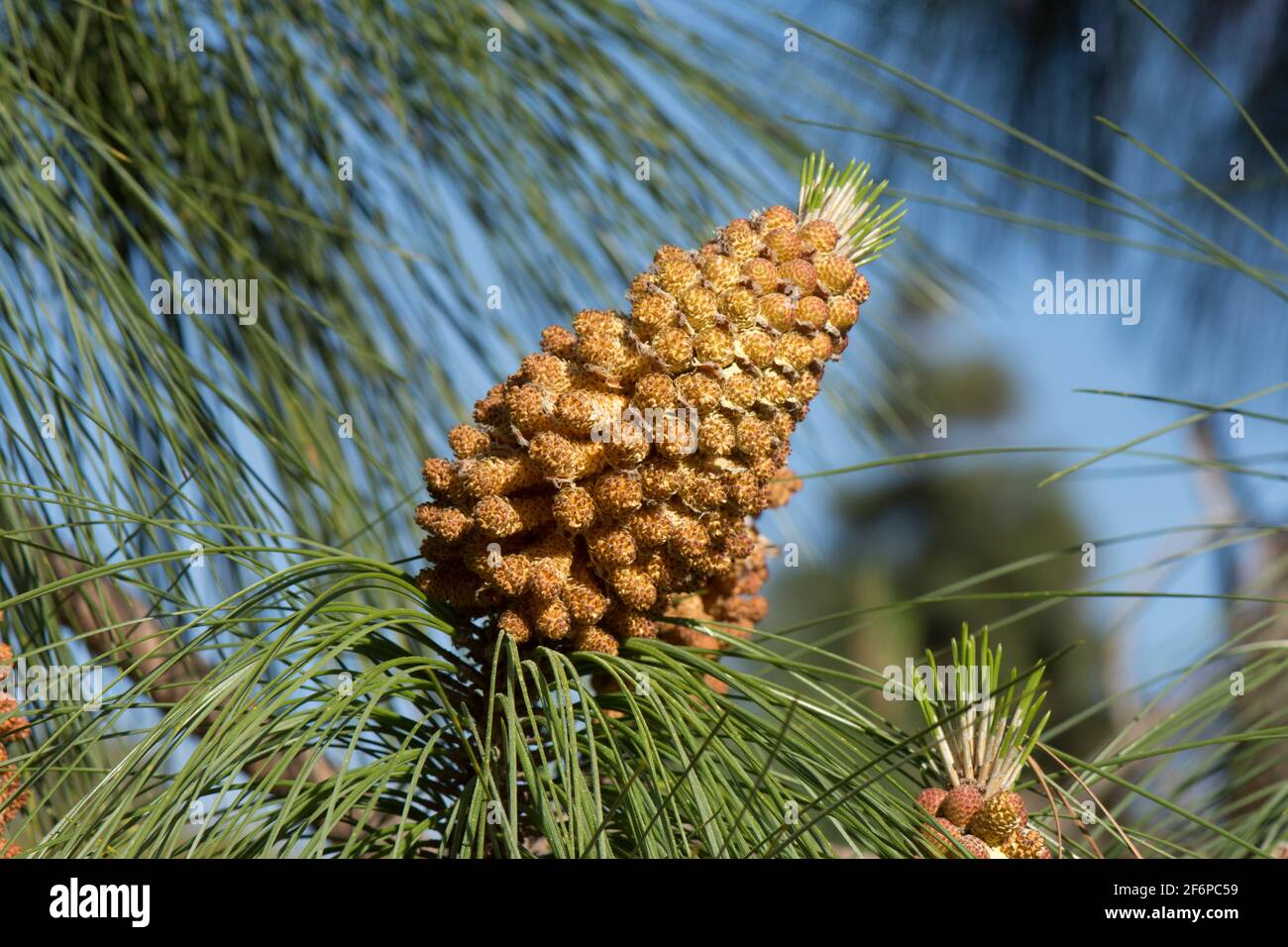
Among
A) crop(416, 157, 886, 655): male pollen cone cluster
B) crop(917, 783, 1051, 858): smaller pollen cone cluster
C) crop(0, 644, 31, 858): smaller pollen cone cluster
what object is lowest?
crop(917, 783, 1051, 858): smaller pollen cone cluster

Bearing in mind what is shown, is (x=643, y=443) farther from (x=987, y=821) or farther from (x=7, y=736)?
(x=7, y=736)

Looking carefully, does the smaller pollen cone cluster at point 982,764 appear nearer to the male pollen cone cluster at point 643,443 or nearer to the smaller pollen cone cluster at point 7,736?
the male pollen cone cluster at point 643,443

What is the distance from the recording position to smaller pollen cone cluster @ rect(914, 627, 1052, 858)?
0.66 metres

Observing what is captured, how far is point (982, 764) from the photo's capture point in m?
0.68

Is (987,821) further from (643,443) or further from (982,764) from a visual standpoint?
(643,443)

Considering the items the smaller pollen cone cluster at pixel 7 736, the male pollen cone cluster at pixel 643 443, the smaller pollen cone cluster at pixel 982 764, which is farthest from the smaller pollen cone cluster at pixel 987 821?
the smaller pollen cone cluster at pixel 7 736

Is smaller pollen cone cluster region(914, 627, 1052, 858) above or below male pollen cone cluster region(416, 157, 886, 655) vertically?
below

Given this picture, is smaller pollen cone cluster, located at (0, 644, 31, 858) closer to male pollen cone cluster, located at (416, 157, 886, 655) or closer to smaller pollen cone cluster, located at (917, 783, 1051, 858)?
male pollen cone cluster, located at (416, 157, 886, 655)

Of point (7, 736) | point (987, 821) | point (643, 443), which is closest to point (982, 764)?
point (987, 821)

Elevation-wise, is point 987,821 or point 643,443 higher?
point 643,443

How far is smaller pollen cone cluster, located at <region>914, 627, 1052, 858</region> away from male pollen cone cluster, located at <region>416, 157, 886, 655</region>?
5.4 inches

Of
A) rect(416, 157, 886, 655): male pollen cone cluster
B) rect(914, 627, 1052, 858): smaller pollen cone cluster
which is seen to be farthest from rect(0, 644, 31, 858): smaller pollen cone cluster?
rect(914, 627, 1052, 858): smaller pollen cone cluster

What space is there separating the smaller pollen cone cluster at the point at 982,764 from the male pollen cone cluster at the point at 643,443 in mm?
136

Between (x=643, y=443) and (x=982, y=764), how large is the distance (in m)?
0.24
